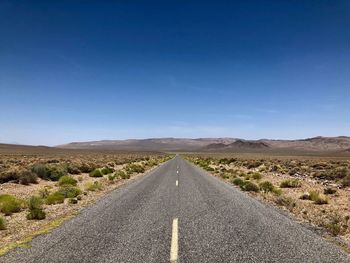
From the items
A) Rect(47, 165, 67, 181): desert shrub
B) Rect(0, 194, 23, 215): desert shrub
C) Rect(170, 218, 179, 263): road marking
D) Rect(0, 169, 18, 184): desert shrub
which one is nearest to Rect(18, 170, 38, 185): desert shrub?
Rect(0, 169, 18, 184): desert shrub

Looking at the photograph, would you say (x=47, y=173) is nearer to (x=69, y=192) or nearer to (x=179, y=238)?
(x=69, y=192)

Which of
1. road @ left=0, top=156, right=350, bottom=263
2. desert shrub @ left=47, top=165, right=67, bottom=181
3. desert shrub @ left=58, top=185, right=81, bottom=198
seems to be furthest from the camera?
desert shrub @ left=47, top=165, right=67, bottom=181

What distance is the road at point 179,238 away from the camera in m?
6.43

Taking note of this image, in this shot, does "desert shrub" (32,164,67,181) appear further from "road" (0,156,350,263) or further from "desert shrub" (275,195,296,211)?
"desert shrub" (275,195,296,211)

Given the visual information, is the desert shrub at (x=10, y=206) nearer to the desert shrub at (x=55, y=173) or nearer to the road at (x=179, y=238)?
the road at (x=179, y=238)

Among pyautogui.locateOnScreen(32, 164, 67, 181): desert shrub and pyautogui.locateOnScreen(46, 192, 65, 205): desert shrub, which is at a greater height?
pyautogui.locateOnScreen(32, 164, 67, 181): desert shrub

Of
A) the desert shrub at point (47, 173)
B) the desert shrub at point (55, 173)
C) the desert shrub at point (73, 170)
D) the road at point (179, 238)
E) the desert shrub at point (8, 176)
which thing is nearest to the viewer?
the road at point (179, 238)

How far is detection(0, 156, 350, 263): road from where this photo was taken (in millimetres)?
6434

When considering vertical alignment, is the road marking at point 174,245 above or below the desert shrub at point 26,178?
below

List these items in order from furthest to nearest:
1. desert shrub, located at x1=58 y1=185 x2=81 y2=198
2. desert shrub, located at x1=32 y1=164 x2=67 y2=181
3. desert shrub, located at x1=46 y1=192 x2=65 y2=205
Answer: desert shrub, located at x1=32 y1=164 x2=67 y2=181, desert shrub, located at x1=58 y1=185 x2=81 y2=198, desert shrub, located at x1=46 y1=192 x2=65 y2=205


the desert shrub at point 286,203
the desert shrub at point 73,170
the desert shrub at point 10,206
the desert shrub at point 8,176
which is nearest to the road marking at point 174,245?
the desert shrub at point 286,203

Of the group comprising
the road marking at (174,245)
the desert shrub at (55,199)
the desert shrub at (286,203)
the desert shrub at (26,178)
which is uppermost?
the desert shrub at (26,178)

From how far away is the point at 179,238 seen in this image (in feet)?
25.3

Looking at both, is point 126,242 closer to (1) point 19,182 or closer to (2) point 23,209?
(2) point 23,209
